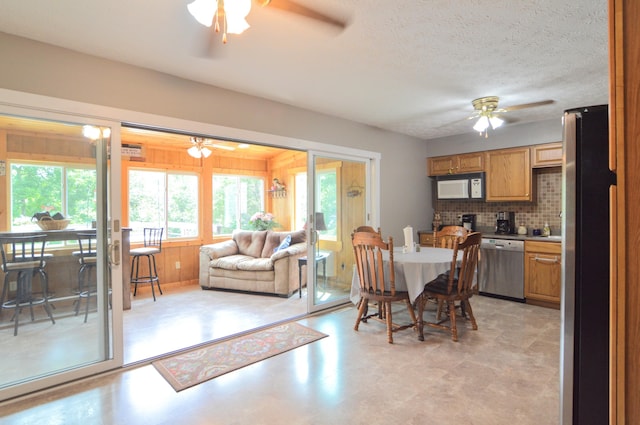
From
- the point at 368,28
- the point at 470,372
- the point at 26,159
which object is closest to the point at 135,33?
the point at 26,159

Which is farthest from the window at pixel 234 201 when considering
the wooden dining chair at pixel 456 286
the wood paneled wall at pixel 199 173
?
the wooden dining chair at pixel 456 286

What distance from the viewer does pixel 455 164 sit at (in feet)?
17.8

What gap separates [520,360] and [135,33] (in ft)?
12.6

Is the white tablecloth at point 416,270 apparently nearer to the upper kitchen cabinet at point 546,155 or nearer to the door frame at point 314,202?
the door frame at point 314,202

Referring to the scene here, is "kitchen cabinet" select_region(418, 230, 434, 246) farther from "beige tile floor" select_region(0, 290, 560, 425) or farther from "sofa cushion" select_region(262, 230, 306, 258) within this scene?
"beige tile floor" select_region(0, 290, 560, 425)

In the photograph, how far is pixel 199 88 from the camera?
308cm

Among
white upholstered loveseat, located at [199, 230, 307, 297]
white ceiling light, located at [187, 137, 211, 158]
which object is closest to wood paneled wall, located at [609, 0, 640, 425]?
white upholstered loveseat, located at [199, 230, 307, 297]

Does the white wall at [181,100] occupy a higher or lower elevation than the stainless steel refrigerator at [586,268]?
higher

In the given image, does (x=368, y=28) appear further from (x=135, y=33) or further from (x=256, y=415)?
(x=256, y=415)

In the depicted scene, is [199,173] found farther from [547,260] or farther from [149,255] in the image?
[547,260]

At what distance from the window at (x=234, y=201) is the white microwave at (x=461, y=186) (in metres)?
3.69

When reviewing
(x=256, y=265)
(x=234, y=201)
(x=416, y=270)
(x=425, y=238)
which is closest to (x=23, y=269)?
(x=256, y=265)

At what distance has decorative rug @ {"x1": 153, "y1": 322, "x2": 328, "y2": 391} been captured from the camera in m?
2.56

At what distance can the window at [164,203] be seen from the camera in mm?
5520
